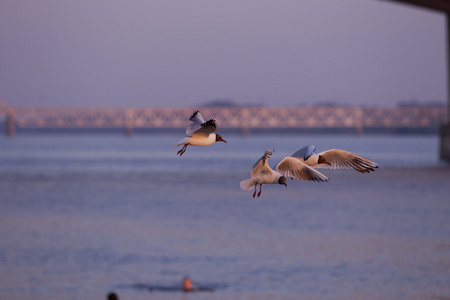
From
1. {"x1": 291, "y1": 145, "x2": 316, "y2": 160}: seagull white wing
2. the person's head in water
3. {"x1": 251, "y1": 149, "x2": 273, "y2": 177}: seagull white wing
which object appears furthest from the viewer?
the person's head in water

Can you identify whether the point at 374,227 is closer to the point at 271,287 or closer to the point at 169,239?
the point at 169,239

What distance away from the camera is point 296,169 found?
3982 mm

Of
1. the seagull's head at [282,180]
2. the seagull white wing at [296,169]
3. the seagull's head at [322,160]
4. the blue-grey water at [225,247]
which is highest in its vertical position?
the seagull's head at [322,160]

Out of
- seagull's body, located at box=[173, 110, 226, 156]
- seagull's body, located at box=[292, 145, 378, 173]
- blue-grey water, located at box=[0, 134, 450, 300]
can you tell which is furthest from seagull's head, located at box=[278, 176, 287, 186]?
blue-grey water, located at box=[0, 134, 450, 300]

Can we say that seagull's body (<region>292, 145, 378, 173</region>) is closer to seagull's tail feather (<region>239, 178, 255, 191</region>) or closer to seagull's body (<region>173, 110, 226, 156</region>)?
seagull's tail feather (<region>239, 178, 255, 191</region>)

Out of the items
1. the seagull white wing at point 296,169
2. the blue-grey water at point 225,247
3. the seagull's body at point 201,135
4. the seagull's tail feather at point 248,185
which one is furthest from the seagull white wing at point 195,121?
the blue-grey water at point 225,247

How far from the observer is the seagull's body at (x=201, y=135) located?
3977 mm

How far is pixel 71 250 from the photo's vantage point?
334 ft

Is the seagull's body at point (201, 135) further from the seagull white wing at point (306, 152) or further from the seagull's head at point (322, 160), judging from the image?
the seagull's head at point (322, 160)

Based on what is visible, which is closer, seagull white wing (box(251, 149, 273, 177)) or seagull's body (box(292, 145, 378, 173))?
seagull white wing (box(251, 149, 273, 177))

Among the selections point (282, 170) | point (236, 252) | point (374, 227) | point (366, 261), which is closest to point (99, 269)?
point (236, 252)

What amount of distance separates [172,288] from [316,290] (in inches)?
558

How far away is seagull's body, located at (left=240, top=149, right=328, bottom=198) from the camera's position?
3832 mm

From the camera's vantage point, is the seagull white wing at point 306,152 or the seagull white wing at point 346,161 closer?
the seagull white wing at point 346,161
